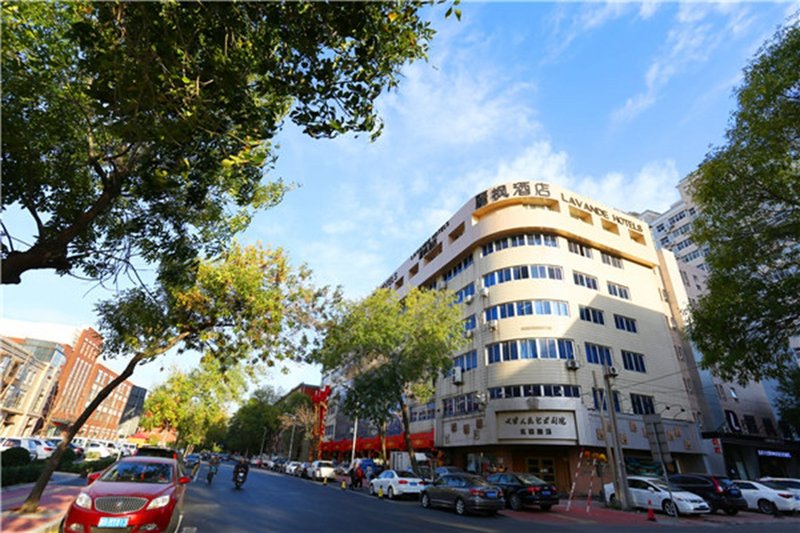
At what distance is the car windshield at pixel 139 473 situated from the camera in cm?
785

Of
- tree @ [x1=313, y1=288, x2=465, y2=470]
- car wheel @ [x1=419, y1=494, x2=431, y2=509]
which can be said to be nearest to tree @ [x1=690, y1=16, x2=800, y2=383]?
car wheel @ [x1=419, y1=494, x2=431, y2=509]

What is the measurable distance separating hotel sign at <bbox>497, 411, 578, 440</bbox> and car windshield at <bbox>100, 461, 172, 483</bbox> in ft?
69.7

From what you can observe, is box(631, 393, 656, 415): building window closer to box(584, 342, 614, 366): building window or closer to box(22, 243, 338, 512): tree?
box(584, 342, 614, 366): building window

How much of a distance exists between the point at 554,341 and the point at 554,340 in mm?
77

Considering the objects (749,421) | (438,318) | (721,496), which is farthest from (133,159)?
(749,421)

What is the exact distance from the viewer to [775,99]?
11.4 m

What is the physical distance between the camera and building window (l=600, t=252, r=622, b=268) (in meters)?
33.2

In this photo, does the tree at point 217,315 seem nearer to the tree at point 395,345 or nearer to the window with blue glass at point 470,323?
the tree at point 395,345

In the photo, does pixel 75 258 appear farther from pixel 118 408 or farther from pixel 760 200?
pixel 118 408

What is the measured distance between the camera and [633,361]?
2972 cm

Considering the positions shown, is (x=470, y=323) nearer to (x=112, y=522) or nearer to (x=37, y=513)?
(x=37, y=513)

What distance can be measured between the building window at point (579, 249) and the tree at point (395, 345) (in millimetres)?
11277

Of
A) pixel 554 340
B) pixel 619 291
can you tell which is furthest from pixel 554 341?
pixel 619 291

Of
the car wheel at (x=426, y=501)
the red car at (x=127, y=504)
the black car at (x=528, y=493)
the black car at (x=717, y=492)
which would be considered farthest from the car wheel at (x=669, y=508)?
the red car at (x=127, y=504)
